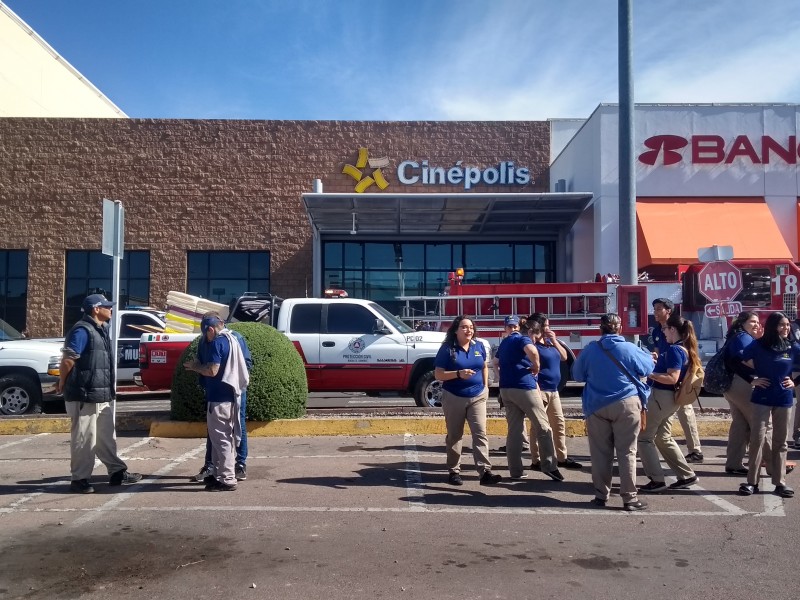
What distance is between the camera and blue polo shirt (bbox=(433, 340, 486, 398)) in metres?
7.07

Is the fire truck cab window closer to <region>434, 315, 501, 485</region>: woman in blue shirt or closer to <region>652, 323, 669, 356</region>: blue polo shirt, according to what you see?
<region>652, 323, 669, 356</region>: blue polo shirt

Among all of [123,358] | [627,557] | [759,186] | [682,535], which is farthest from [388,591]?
[759,186]

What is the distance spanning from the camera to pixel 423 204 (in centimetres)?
2039

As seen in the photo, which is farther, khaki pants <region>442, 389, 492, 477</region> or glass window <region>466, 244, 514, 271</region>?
glass window <region>466, 244, 514, 271</region>

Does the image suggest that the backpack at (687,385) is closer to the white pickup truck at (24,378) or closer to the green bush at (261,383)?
the green bush at (261,383)

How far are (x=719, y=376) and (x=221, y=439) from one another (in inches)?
188

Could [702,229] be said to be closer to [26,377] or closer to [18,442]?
[26,377]

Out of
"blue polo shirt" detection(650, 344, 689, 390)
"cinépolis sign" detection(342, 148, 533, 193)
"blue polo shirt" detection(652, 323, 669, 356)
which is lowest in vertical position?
"blue polo shirt" detection(650, 344, 689, 390)

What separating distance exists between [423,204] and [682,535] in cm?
1555

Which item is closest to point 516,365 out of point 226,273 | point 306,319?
point 306,319

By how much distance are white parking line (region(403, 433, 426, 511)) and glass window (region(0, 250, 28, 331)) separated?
18606 mm

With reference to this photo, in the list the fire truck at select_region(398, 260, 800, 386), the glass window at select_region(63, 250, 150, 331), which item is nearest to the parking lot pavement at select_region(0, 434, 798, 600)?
the fire truck at select_region(398, 260, 800, 386)

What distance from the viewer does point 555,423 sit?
25.7 feet

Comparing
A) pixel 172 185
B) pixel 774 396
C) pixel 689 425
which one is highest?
pixel 172 185
